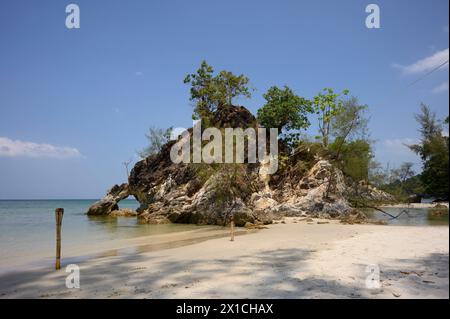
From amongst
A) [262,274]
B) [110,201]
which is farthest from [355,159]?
[110,201]

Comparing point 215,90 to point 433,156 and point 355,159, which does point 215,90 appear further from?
point 433,156

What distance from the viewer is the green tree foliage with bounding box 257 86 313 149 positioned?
3372 centimetres

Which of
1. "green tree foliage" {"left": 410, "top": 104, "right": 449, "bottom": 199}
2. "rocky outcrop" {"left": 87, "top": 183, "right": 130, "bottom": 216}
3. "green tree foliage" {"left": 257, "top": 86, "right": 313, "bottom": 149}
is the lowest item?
"rocky outcrop" {"left": 87, "top": 183, "right": 130, "bottom": 216}

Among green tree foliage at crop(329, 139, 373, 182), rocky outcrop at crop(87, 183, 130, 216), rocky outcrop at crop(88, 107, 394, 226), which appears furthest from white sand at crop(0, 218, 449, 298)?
rocky outcrop at crop(87, 183, 130, 216)

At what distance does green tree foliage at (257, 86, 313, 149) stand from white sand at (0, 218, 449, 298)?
23.3 meters

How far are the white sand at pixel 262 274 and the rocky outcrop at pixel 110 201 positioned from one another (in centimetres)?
2773

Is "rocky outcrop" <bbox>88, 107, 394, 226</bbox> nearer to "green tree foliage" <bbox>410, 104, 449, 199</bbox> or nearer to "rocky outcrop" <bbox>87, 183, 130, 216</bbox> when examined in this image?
"rocky outcrop" <bbox>87, 183, 130, 216</bbox>

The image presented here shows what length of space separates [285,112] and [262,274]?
2789 centimetres

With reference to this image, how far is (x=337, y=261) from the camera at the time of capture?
845 centimetres

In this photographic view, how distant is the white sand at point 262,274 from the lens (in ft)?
19.5

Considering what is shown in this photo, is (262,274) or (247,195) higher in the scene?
(247,195)

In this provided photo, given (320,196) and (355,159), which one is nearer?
(355,159)

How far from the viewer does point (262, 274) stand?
290 inches
